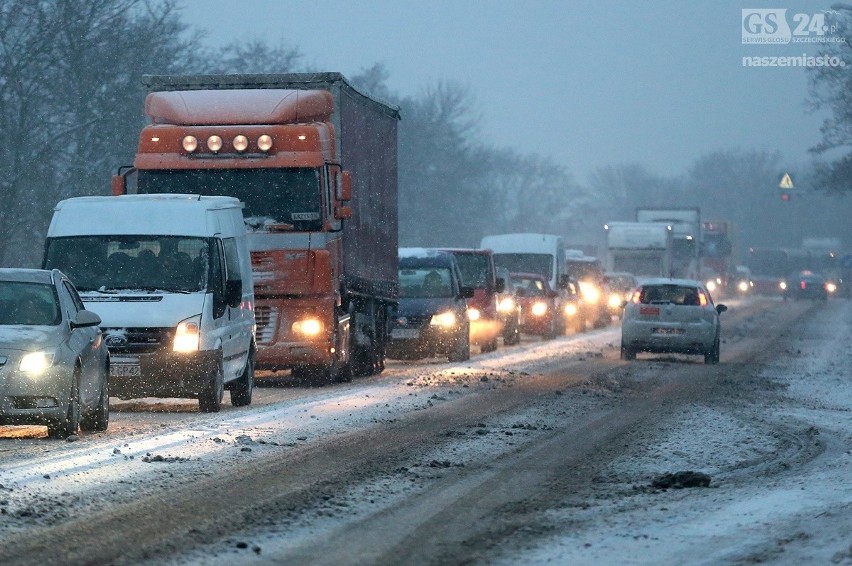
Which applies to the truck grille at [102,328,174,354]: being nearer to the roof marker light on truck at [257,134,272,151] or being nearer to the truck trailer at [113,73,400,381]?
the truck trailer at [113,73,400,381]

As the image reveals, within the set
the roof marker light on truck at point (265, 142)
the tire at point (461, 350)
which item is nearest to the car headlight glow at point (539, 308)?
the tire at point (461, 350)

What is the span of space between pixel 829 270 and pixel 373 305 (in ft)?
368

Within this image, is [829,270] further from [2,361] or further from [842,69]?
[2,361]

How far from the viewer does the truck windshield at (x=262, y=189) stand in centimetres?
2094

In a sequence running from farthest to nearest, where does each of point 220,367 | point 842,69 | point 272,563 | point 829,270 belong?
point 829,270 → point 842,69 → point 220,367 → point 272,563

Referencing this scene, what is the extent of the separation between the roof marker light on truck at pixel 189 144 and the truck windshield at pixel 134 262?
11.4ft

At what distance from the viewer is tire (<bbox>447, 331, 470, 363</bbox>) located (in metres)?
27.8

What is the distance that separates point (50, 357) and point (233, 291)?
4.28 m

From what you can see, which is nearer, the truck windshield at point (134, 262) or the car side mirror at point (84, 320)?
the car side mirror at point (84, 320)

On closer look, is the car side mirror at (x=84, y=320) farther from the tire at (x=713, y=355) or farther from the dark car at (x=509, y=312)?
the dark car at (x=509, y=312)

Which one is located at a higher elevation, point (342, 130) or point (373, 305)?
point (342, 130)

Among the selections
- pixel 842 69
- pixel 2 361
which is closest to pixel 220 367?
pixel 2 361

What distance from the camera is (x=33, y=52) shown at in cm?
3862

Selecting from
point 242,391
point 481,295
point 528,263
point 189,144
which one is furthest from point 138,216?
point 528,263
